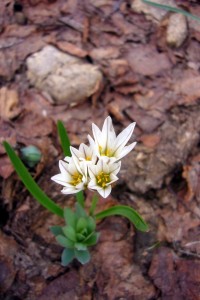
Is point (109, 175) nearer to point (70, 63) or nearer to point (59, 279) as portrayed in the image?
point (59, 279)

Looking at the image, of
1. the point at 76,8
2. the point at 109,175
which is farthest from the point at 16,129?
the point at 76,8

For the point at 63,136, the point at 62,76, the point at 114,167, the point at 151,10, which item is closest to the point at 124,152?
the point at 114,167

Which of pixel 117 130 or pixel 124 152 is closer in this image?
pixel 124 152

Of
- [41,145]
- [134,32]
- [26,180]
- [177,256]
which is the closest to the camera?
[26,180]

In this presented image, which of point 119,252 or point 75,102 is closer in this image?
point 119,252

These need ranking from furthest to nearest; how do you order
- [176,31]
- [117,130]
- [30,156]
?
[176,31] → [117,130] → [30,156]

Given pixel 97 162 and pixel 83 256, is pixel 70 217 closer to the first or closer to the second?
pixel 83 256

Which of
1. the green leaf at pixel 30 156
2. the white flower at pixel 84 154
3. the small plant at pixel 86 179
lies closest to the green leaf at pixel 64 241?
the small plant at pixel 86 179

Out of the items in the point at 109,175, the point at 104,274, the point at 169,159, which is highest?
the point at 109,175
